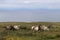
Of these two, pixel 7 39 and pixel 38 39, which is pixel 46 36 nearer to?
pixel 38 39

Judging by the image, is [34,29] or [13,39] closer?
[13,39]

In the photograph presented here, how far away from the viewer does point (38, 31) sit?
32.5 metres

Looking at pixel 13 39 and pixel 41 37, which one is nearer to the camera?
pixel 13 39

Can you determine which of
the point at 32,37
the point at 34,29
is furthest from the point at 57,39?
the point at 34,29

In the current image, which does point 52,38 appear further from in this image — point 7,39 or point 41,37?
point 7,39

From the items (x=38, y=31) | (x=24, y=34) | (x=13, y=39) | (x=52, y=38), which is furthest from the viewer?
(x=38, y=31)

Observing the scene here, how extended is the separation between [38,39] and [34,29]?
22.1ft

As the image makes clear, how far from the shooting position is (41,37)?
27.5 m

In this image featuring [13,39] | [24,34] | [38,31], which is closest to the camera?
[13,39]

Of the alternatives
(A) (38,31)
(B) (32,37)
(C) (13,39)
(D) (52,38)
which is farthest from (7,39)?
(A) (38,31)

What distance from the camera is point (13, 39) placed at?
83.6ft

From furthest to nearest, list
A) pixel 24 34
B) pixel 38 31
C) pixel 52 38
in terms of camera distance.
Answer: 1. pixel 38 31
2. pixel 24 34
3. pixel 52 38

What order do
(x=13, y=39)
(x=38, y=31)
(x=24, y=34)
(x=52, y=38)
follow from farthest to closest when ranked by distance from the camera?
(x=38, y=31) < (x=24, y=34) < (x=52, y=38) < (x=13, y=39)

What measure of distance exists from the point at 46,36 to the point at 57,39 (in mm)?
1846
